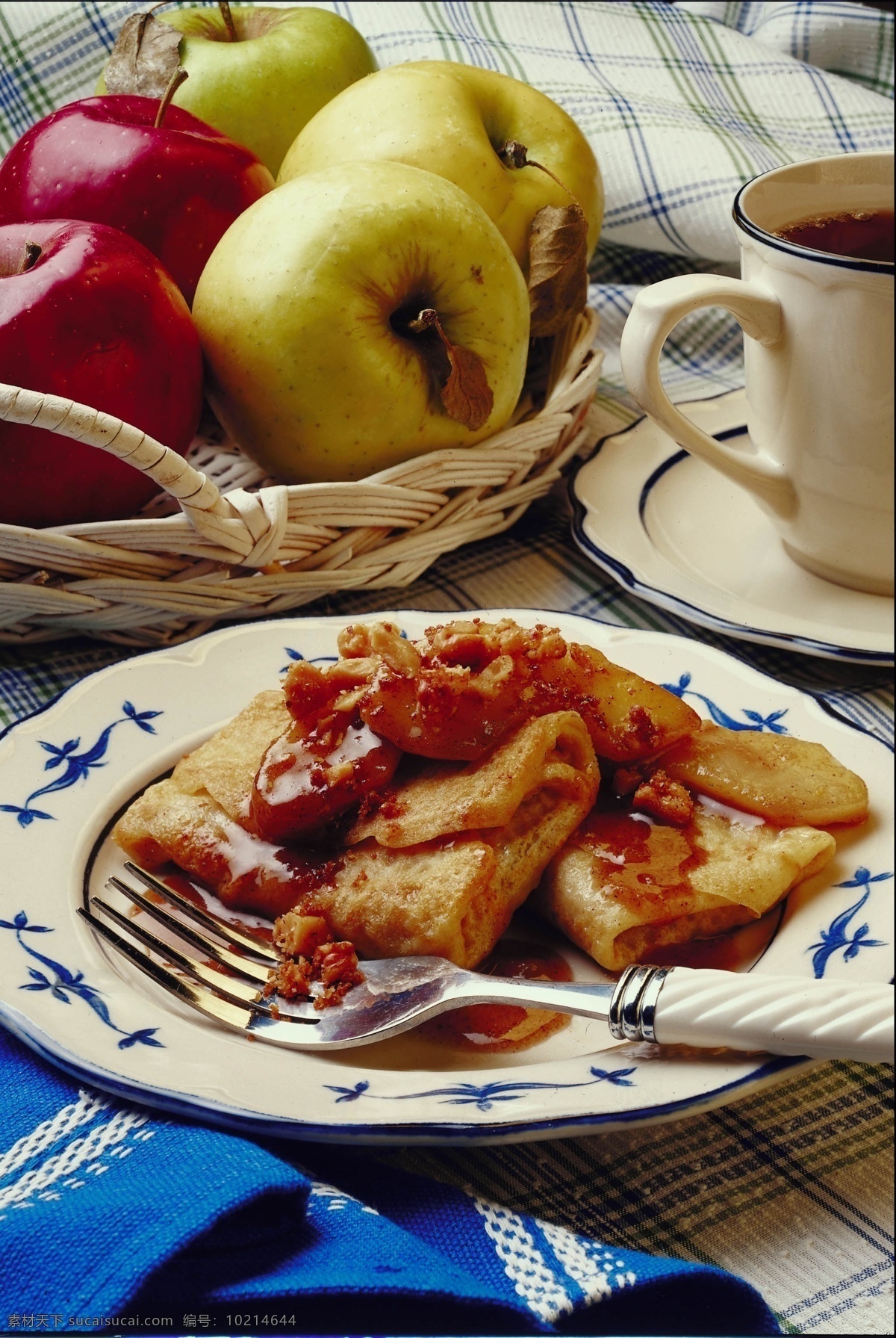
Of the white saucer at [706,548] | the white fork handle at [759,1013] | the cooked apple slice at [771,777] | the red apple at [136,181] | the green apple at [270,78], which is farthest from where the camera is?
the green apple at [270,78]

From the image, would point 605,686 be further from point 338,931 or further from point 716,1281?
point 716,1281

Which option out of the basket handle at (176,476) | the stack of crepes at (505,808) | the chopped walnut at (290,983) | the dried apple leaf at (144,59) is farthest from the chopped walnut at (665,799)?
the dried apple leaf at (144,59)

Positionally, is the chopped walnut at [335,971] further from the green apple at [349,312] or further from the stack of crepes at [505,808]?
the green apple at [349,312]

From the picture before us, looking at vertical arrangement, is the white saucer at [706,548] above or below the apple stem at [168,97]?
below

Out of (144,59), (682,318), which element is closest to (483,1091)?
(682,318)

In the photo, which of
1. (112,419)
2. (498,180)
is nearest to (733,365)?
(498,180)

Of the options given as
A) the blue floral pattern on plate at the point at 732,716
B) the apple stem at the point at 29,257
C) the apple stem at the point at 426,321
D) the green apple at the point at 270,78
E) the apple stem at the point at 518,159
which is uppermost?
the green apple at the point at 270,78

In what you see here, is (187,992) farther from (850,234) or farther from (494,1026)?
(850,234)

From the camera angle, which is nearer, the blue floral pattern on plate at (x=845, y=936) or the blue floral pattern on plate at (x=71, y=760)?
the blue floral pattern on plate at (x=845, y=936)

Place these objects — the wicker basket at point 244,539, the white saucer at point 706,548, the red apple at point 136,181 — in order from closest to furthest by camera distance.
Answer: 1. the white saucer at point 706,548
2. the wicker basket at point 244,539
3. the red apple at point 136,181
